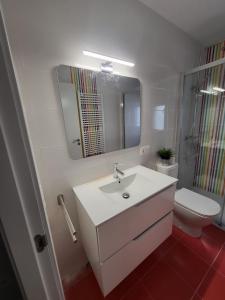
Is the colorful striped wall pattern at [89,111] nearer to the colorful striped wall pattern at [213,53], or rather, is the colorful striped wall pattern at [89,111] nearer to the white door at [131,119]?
the white door at [131,119]

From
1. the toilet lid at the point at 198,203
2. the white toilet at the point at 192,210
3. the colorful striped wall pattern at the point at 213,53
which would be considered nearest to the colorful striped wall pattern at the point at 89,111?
the white toilet at the point at 192,210

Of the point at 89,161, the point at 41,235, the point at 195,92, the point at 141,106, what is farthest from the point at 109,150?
the point at 195,92

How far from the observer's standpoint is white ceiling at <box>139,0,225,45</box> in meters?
1.23

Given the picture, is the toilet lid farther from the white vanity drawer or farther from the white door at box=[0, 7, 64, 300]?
the white door at box=[0, 7, 64, 300]

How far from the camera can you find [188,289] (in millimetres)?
1092

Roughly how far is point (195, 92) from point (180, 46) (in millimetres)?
673

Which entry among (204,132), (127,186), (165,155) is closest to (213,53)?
(204,132)

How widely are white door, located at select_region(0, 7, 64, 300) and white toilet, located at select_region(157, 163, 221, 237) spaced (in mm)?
1382

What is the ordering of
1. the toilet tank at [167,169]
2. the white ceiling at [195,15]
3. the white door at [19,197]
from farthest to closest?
1. the toilet tank at [167,169]
2. the white ceiling at [195,15]
3. the white door at [19,197]

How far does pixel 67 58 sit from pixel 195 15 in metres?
1.43

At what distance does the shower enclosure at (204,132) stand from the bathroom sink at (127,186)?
3.50 ft

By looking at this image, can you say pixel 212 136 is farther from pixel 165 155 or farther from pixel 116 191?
pixel 116 191

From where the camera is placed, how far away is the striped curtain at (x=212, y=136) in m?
1.89

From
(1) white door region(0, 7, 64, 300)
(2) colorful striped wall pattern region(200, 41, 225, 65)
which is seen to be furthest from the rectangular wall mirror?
(2) colorful striped wall pattern region(200, 41, 225, 65)
